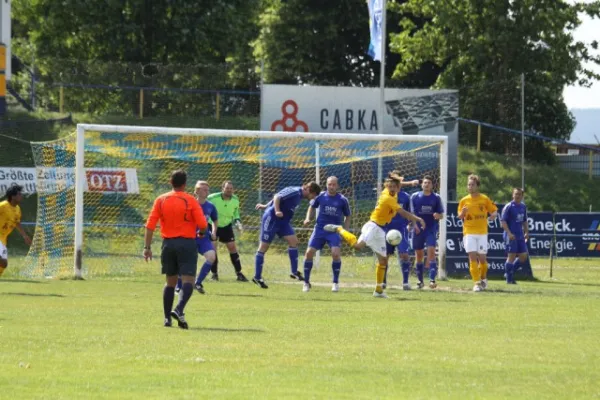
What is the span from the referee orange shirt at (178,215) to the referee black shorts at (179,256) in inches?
3.1

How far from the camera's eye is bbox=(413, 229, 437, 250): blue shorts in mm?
23266

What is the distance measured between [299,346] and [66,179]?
15.6 m

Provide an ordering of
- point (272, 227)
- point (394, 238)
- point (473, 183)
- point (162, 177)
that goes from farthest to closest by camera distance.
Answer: point (162, 177) → point (272, 227) → point (473, 183) → point (394, 238)

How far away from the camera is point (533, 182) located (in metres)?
43.8

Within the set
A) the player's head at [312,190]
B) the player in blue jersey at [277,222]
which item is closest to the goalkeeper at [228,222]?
the player in blue jersey at [277,222]

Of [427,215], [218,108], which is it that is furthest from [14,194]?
[218,108]

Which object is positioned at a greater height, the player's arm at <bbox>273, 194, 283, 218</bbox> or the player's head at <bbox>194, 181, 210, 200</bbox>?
the player's head at <bbox>194, 181, 210, 200</bbox>

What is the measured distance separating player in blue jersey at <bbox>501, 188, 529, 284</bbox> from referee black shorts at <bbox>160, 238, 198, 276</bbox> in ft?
40.0

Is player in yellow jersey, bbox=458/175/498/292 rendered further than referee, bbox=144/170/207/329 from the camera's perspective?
Yes

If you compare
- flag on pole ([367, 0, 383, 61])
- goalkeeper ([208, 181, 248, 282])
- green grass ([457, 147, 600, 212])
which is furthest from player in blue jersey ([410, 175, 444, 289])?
green grass ([457, 147, 600, 212])

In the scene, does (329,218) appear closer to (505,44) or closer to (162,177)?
(162,177)

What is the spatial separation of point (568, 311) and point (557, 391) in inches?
316

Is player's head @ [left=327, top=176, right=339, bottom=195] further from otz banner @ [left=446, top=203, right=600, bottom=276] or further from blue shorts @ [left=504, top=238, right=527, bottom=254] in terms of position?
otz banner @ [left=446, top=203, right=600, bottom=276]

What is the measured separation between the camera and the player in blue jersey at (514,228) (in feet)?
82.8
